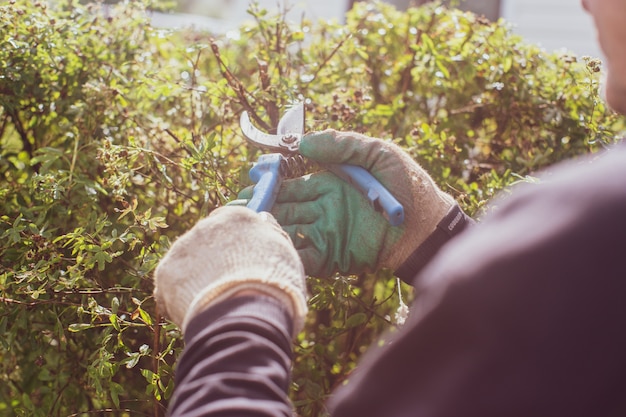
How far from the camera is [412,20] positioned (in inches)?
138

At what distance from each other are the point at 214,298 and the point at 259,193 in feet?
1.62

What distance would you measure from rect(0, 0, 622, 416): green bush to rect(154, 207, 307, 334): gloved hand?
1.86 ft

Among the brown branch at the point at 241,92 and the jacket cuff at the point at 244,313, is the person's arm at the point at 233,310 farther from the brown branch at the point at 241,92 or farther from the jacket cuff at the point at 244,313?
the brown branch at the point at 241,92

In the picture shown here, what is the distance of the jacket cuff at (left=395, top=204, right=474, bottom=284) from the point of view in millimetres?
1973

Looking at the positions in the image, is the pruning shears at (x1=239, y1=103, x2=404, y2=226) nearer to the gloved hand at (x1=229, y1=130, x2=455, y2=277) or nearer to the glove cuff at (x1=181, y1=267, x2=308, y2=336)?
the gloved hand at (x1=229, y1=130, x2=455, y2=277)

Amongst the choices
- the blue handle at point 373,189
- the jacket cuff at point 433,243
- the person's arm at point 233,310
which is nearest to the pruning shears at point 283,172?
the blue handle at point 373,189

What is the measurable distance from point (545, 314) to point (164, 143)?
6.18ft

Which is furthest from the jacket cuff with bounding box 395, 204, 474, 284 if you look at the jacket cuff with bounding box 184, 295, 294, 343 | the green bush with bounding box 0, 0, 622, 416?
the jacket cuff with bounding box 184, 295, 294, 343

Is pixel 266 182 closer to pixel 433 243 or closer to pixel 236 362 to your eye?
pixel 433 243

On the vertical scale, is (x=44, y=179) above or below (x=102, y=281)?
above

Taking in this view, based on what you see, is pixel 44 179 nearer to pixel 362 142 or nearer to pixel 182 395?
pixel 362 142

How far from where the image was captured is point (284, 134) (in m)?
2.20

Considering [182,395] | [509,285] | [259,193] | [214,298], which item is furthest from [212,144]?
[509,285]

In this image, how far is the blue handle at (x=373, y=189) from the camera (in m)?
1.89
